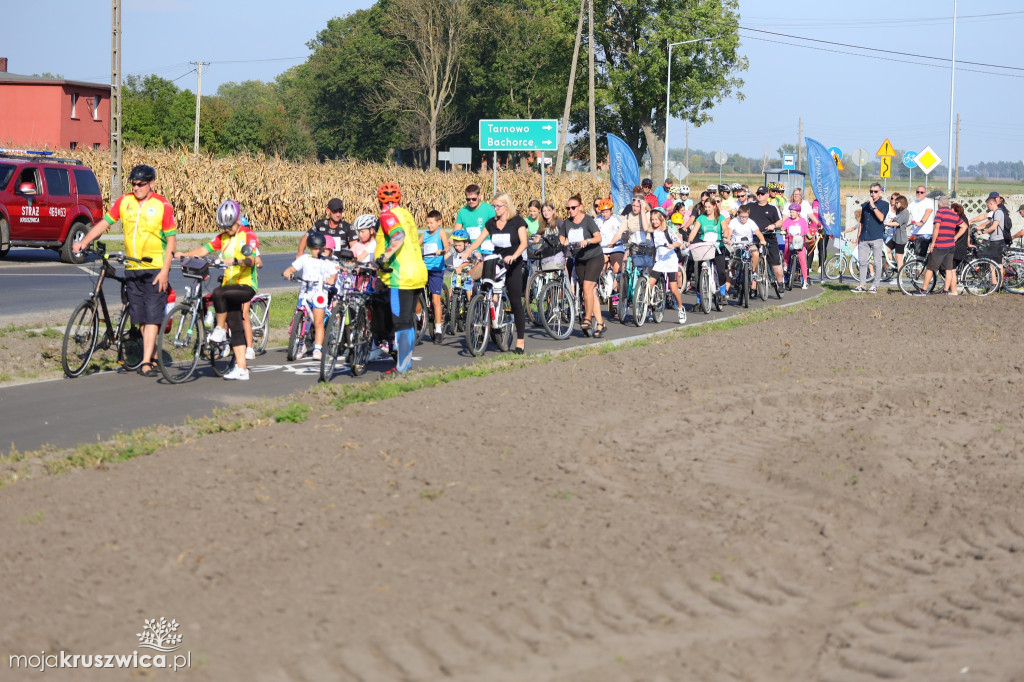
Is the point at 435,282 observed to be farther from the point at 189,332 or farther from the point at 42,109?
the point at 42,109

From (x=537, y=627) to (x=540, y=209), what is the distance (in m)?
11.8

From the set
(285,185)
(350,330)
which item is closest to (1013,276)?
(350,330)

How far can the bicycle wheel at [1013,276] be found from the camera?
22094mm

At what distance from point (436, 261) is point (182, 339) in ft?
14.2

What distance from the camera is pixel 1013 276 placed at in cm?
2219

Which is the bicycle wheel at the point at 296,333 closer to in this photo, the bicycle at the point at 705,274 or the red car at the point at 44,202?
the bicycle at the point at 705,274

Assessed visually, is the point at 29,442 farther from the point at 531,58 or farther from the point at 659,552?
the point at 531,58

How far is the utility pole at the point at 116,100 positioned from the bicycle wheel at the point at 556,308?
2048 centimetres

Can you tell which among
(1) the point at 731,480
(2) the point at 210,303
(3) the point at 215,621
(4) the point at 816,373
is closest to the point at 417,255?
(2) the point at 210,303

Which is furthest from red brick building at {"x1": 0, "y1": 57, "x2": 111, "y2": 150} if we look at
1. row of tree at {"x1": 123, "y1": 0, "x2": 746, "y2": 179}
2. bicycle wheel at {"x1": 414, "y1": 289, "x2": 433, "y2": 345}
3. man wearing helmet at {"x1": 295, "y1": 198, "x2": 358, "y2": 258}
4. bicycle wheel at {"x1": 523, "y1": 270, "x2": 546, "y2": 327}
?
bicycle wheel at {"x1": 414, "y1": 289, "x2": 433, "y2": 345}

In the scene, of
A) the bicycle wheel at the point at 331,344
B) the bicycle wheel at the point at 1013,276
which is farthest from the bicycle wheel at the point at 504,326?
the bicycle wheel at the point at 1013,276

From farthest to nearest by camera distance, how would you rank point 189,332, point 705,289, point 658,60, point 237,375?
point 658,60 → point 705,289 → point 237,375 → point 189,332

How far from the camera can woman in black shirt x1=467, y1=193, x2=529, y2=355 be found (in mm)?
13242

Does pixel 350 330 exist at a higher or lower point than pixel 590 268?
lower
